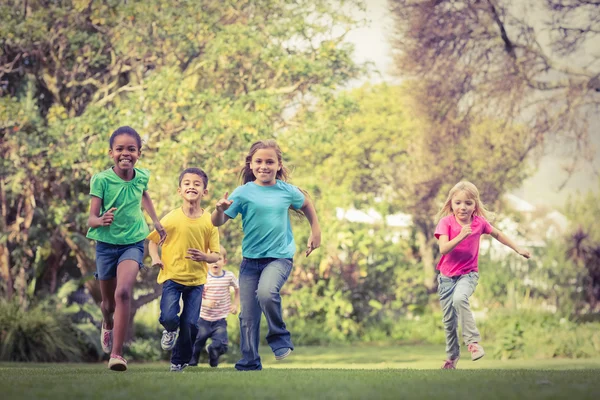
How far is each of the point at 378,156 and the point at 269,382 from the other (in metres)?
27.4

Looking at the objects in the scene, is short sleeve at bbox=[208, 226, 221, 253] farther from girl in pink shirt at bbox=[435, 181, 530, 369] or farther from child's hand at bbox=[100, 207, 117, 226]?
girl in pink shirt at bbox=[435, 181, 530, 369]

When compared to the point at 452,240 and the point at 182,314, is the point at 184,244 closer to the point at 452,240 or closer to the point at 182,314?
the point at 182,314

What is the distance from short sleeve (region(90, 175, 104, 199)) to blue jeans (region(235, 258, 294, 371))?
141 centimetres

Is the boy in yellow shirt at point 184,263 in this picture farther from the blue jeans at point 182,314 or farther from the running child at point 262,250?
the running child at point 262,250

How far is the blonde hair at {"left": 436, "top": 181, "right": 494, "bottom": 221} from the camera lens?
31.5 ft

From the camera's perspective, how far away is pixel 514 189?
3144 cm

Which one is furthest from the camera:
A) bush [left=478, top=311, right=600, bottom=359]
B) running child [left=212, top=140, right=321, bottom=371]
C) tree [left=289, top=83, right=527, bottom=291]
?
tree [left=289, top=83, right=527, bottom=291]

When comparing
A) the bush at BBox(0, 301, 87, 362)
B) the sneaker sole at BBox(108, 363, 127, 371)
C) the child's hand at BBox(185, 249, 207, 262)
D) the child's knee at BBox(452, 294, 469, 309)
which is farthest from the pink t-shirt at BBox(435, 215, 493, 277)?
the bush at BBox(0, 301, 87, 362)

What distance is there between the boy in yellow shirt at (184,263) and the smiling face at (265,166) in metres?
0.91

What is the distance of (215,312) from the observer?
1177 centimetres

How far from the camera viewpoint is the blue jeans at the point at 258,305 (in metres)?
8.27

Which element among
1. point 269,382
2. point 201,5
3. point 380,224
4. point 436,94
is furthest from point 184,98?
point 269,382

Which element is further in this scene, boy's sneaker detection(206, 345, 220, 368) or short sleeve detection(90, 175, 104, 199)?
boy's sneaker detection(206, 345, 220, 368)

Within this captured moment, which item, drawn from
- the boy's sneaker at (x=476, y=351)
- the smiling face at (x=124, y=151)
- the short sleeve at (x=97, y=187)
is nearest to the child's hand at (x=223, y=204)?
the smiling face at (x=124, y=151)
